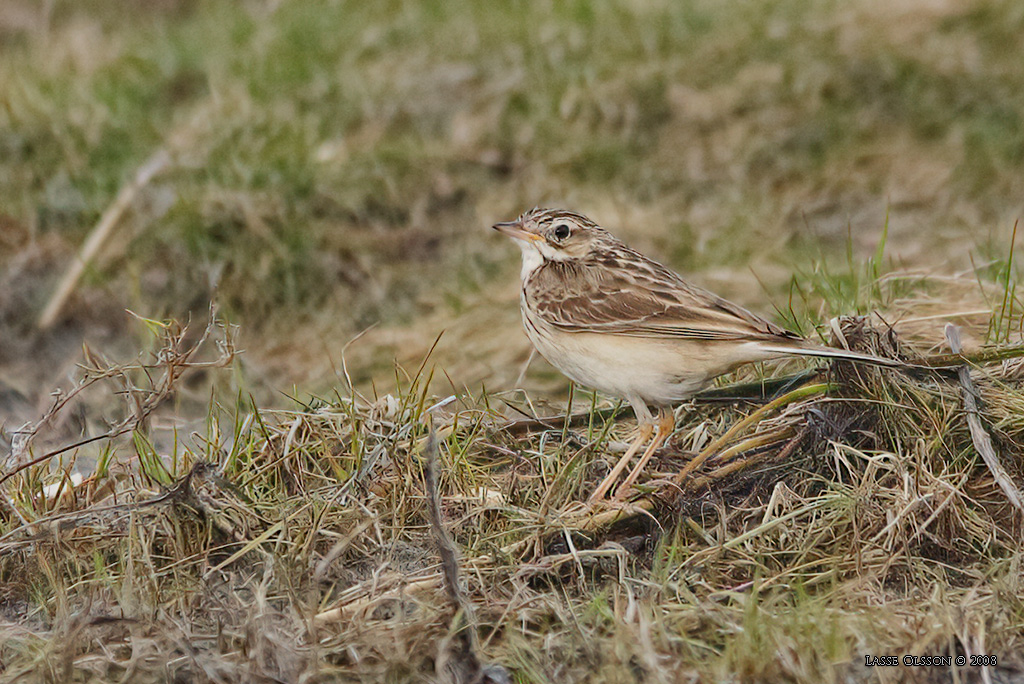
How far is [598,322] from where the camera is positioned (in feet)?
17.2

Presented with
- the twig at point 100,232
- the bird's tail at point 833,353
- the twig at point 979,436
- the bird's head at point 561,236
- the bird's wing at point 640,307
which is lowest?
the twig at point 979,436

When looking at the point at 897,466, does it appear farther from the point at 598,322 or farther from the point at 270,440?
the point at 270,440

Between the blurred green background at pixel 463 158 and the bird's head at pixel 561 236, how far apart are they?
1.18 meters

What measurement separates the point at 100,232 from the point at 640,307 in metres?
4.64

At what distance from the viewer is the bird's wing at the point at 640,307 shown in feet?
16.3

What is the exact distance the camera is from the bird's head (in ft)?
19.5

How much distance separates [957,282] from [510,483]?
2.75 meters

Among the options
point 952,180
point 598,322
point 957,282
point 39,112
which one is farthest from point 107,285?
point 952,180

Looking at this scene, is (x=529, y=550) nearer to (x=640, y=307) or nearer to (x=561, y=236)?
(x=640, y=307)

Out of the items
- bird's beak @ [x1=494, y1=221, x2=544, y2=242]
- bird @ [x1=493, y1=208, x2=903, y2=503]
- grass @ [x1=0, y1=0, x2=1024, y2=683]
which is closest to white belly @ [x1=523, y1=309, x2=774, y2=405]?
bird @ [x1=493, y1=208, x2=903, y2=503]

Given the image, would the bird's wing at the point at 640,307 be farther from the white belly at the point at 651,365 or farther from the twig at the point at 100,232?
the twig at the point at 100,232

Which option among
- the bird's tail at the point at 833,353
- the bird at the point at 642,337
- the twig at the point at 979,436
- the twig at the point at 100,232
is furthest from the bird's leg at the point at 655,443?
the twig at the point at 100,232

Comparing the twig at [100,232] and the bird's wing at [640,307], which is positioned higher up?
the twig at [100,232]

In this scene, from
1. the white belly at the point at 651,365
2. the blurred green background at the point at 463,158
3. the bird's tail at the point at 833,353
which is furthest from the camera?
the blurred green background at the point at 463,158
